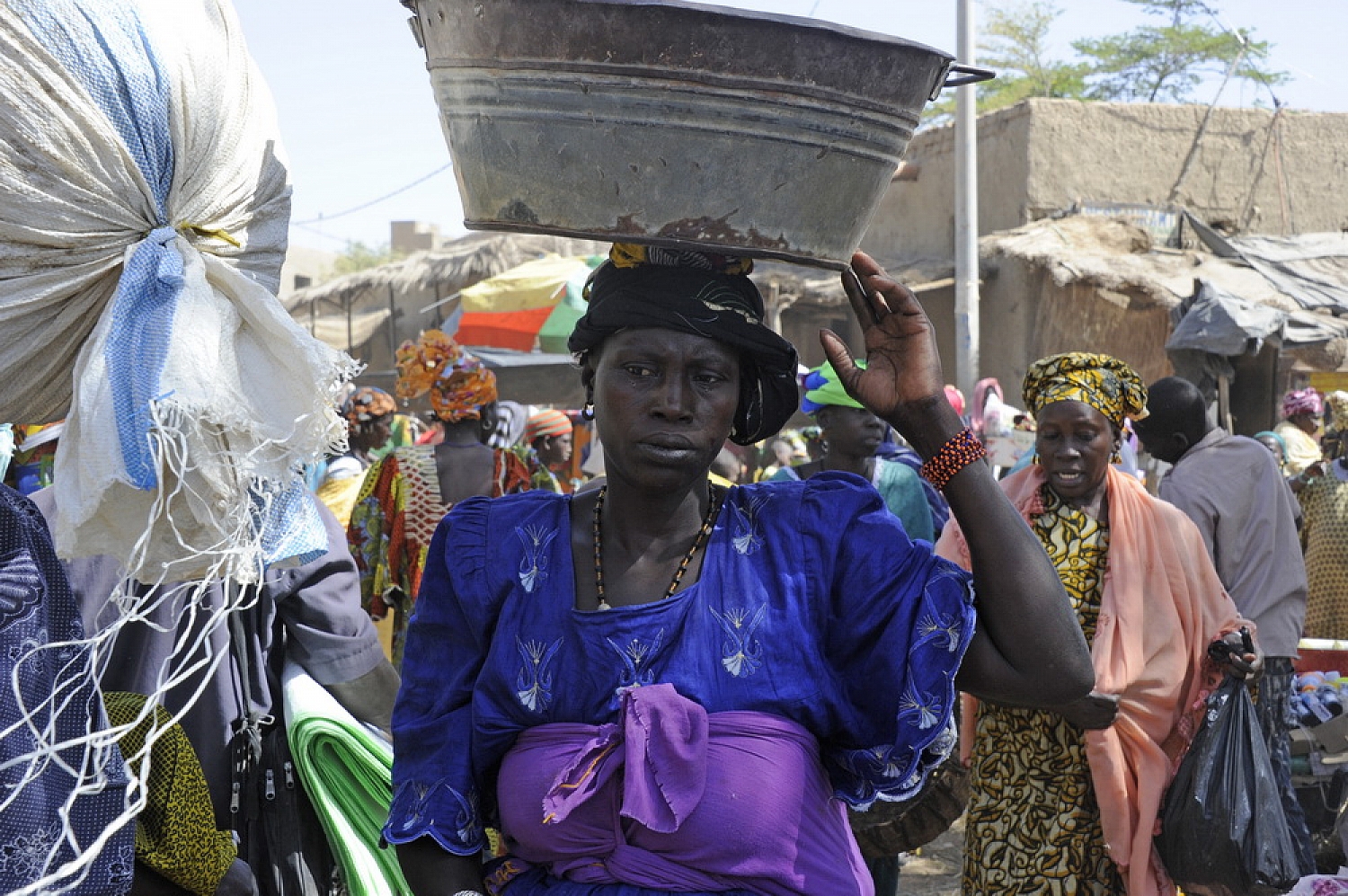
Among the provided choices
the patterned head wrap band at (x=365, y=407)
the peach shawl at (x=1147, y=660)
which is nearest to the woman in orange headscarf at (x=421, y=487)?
the patterned head wrap band at (x=365, y=407)

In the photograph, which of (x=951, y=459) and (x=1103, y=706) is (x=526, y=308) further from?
(x=951, y=459)

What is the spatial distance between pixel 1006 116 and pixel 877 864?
545 inches

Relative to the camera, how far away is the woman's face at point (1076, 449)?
4672 mm

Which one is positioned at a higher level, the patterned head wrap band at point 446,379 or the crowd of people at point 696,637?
the patterned head wrap band at point 446,379

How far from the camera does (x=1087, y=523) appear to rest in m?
4.66

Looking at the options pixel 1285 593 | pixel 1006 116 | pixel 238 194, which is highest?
pixel 1006 116

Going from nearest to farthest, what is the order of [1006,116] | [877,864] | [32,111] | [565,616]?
[32,111] → [565,616] → [877,864] → [1006,116]

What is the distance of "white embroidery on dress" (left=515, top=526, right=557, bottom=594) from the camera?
224 cm

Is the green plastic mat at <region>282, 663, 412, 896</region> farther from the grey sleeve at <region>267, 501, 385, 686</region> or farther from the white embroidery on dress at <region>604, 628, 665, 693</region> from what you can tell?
the white embroidery on dress at <region>604, 628, 665, 693</region>

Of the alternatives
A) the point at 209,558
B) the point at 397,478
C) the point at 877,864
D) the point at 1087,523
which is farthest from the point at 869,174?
the point at 397,478

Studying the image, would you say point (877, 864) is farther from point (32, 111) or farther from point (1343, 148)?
point (1343, 148)

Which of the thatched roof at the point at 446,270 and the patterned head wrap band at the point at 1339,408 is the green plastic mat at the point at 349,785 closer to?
the patterned head wrap band at the point at 1339,408

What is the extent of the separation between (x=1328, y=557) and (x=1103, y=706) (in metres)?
5.12

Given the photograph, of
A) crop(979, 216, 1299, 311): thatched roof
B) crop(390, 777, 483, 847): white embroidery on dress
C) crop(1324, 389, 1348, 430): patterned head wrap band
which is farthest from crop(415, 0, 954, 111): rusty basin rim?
crop(979, 216, 1299, 311): thatched roof
